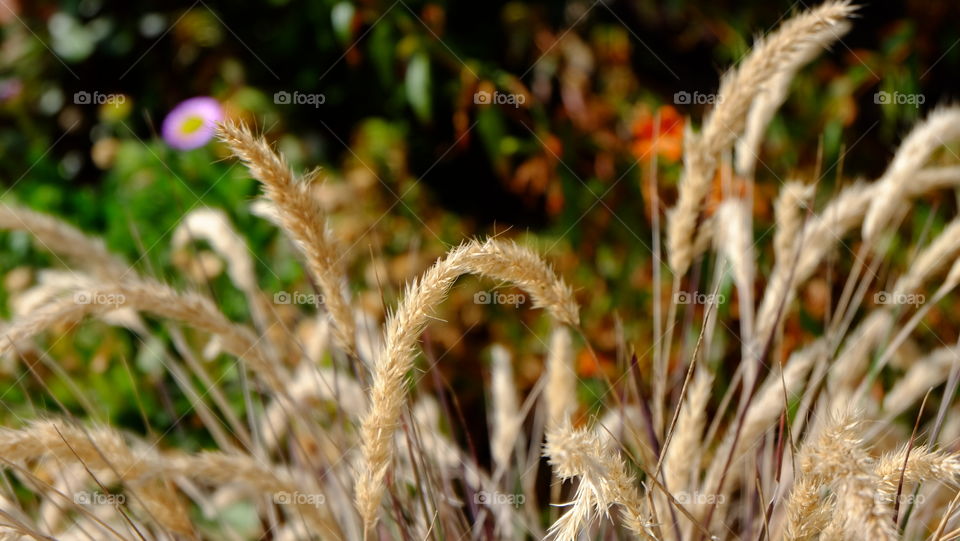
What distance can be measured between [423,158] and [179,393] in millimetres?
887

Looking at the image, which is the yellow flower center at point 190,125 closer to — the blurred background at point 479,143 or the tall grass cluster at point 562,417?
the blurred background at point 479,143

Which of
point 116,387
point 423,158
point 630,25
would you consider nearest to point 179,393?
point 116,387

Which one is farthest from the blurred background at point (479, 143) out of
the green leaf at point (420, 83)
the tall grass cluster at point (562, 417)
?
the tall grass cluster at point (562, 417)

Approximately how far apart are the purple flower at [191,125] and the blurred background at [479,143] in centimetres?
3

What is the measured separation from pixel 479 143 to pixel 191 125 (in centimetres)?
78

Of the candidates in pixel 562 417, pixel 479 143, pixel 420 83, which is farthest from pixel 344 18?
pixel 562 417

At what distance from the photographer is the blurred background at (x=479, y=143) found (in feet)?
7.33

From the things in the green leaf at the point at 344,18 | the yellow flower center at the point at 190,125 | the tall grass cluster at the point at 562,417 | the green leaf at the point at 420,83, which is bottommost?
the tall grass cluster at the point at 562,417

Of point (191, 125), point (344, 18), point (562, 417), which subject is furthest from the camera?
point (191, 125)

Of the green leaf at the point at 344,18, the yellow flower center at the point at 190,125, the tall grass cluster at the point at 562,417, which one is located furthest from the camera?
the yellow flower center at the point at 190,125

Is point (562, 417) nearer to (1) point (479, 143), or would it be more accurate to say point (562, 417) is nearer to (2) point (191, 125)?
(1) point (479, 143)

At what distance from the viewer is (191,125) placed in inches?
96.7

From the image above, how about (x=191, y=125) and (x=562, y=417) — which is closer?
(x=562, y=417)

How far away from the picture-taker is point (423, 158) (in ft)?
8.21
